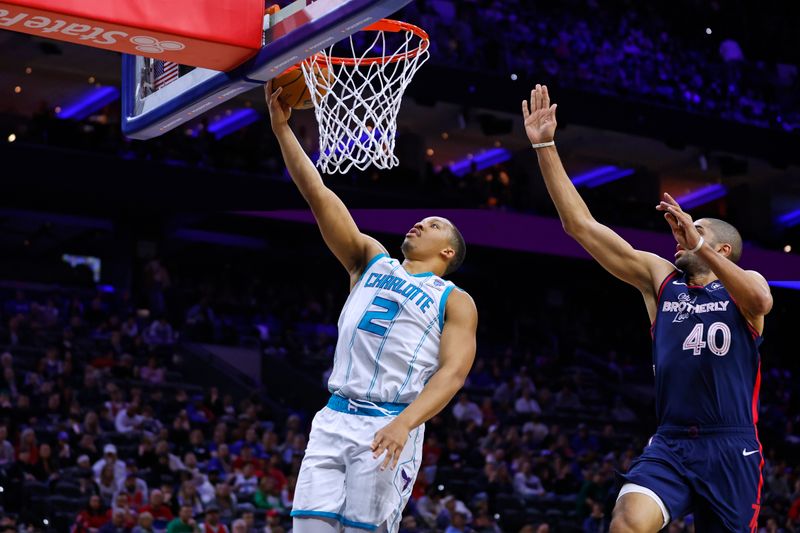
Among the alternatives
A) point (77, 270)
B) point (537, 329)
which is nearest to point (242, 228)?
point (77, 270)

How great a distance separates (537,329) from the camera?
28.0 m

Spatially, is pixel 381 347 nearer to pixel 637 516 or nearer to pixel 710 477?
pixel 637 516

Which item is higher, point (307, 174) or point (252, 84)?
point (252, 84)

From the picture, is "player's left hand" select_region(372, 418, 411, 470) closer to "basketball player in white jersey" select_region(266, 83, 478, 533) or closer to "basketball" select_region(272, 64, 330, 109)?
"basketball player in white jersey" select_region(266, 83, 478, 533)

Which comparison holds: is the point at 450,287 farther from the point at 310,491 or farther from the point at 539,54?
the point at 539,54

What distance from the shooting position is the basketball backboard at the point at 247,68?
516cm

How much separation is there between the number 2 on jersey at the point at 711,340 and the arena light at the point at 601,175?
25279 millimetres

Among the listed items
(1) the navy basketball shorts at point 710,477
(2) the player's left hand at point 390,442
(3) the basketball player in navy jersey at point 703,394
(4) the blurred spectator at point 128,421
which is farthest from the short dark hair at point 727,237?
(4) the blurred spectator at point 128,421

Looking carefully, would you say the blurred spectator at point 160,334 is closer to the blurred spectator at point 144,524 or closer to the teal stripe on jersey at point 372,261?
the blurred spectator at point 144,524

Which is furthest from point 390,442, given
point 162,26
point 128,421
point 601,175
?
point 601,175

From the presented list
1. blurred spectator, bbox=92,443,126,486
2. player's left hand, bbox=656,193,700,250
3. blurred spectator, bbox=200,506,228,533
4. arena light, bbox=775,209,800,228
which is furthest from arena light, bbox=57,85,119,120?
player's left hand, bbox=656,193,700,250

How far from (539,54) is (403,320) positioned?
18.7 meters

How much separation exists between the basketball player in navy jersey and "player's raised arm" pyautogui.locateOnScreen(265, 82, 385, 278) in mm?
1422

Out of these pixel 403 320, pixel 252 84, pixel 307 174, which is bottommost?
pixel 403 320
